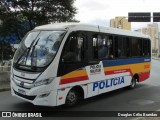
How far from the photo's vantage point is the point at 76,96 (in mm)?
10070

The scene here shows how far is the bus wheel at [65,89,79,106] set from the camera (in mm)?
9641

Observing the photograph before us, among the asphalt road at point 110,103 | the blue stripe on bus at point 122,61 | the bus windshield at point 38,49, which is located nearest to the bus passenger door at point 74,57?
the bus windshield at point 38,49

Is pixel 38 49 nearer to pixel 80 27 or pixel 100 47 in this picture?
pixel 80 27

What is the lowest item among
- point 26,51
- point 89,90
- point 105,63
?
point 89,90

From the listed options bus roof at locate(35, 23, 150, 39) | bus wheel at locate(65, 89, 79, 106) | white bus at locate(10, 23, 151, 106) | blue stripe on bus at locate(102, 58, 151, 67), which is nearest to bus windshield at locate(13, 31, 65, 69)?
white bus at locate(10, 23, 151, 106)

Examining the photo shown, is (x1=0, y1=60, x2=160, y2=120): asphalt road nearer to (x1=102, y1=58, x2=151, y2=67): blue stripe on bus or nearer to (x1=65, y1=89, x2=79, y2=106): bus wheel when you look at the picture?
(x1=65, y1=89, x2=79, y2=106): bus wheel

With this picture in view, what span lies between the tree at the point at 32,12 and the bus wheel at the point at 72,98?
34.2ft

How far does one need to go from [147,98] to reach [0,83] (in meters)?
7.30

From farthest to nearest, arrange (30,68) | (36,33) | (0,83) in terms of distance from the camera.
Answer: (0,83), (36,33), (30,68)

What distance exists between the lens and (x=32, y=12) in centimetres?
1973

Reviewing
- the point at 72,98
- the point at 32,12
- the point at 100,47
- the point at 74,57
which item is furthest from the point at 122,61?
the point at 32,12

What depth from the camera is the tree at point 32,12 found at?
19506 mm

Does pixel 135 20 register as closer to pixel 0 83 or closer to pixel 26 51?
pixel 0 83

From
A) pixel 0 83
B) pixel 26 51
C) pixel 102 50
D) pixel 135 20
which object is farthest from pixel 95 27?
pixel 135 20
